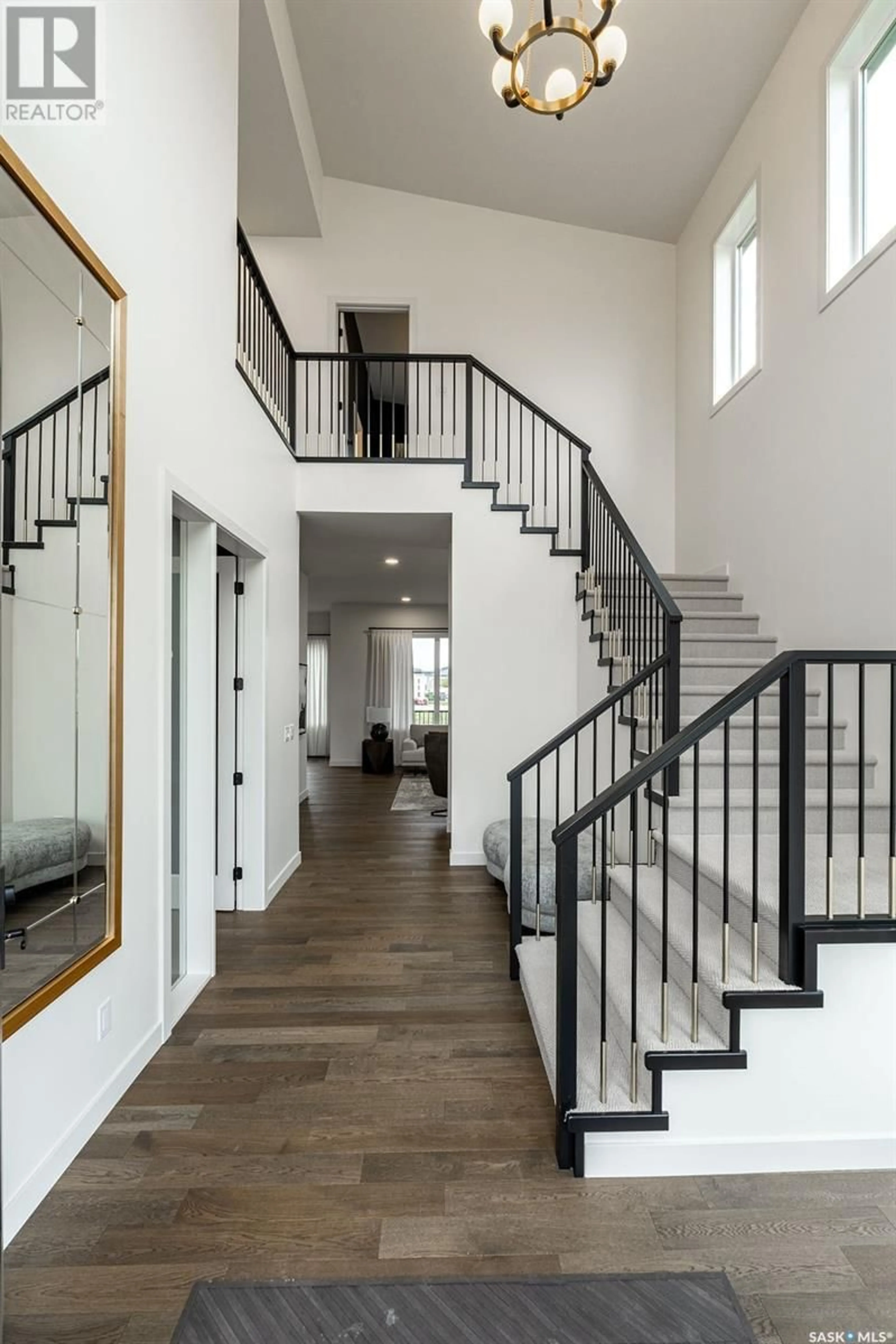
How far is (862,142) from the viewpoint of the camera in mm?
3795

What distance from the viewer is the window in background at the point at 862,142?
3.56 metres

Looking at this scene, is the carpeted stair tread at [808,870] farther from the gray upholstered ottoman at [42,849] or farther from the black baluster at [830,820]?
the gray upholstered ottoman at [42,849]

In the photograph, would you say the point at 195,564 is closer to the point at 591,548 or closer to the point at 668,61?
the point at 591,548

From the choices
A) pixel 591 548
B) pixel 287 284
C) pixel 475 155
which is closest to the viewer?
pixel 591 548

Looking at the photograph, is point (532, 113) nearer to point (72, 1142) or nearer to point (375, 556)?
point (375, 556)

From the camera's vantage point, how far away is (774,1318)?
1591mm

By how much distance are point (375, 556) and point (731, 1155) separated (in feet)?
21.6

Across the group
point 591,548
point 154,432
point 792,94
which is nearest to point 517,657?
point 591,548

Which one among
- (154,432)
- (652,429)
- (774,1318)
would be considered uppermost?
(652,429)

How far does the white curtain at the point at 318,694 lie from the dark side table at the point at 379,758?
230 centimetres

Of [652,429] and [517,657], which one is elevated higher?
[652,429]

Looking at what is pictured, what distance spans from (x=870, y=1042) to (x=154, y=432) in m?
3.19

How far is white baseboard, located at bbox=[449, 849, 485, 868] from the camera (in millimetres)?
5445

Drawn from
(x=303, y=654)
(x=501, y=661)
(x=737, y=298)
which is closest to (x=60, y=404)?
(x=501, y=661)
